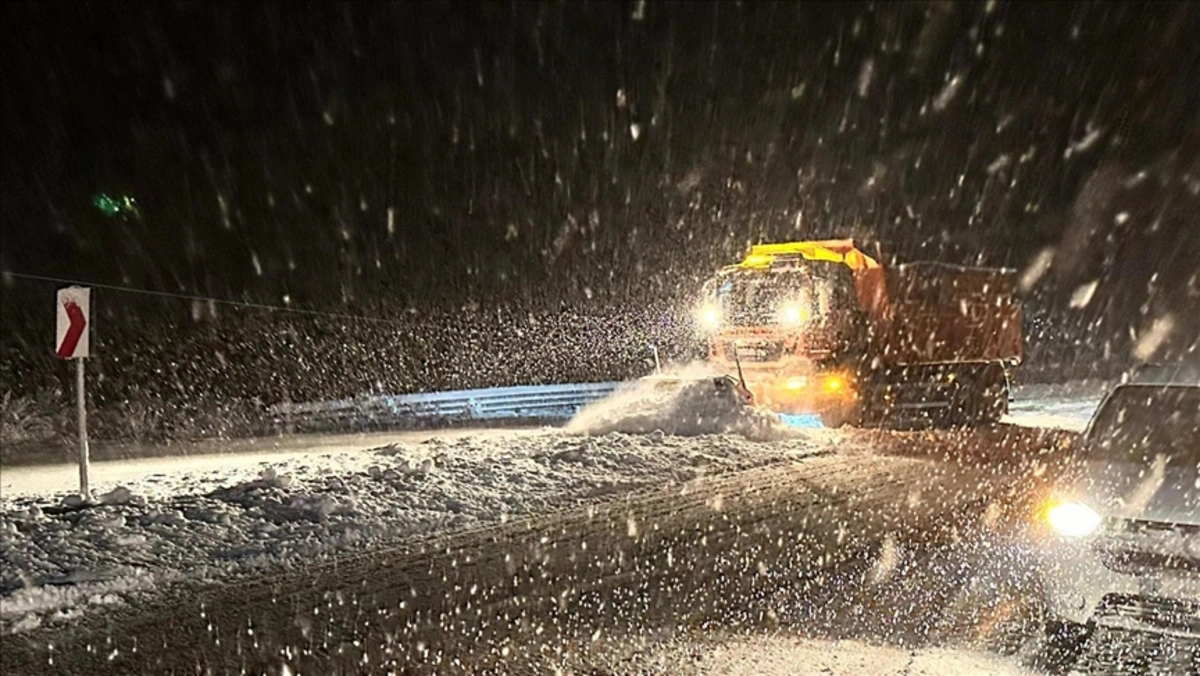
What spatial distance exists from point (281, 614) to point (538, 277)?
3463 centimetres

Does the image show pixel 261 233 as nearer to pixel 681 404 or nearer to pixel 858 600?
pixel 681 404

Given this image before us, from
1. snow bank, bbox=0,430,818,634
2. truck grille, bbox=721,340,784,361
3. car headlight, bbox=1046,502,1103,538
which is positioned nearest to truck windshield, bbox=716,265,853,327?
truck grille, bbox=721,340,784,361

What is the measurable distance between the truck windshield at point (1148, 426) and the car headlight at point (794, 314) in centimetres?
1120

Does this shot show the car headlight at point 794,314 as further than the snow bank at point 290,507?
Yes

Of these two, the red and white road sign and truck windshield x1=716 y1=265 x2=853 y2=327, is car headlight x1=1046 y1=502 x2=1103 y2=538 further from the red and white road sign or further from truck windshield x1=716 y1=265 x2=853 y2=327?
truck windshield x1=716 y1=265 x2=853 y2=327

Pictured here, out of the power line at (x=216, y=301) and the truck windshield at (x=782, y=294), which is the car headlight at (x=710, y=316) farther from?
the power line at (x=216, y=301)

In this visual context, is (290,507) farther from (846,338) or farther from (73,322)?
(846,338)

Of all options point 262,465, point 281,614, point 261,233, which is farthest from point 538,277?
point 281,614

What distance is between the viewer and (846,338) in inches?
750

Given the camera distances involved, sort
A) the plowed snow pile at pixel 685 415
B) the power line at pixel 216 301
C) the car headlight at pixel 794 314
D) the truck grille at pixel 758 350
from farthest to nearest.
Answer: the power line at pixel 216 301
the truck grille at pixel 758 350
the car headlight at pixel 794 314
the plowed snow pile at pixel 685 415

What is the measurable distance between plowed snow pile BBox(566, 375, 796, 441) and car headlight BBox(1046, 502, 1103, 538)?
34.2 feet

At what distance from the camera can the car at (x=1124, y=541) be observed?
542 centimetres

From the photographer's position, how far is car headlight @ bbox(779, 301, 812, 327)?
18.7 metres

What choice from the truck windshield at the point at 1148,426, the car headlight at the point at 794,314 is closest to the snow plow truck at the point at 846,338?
the car headlight at the point at 794,314
